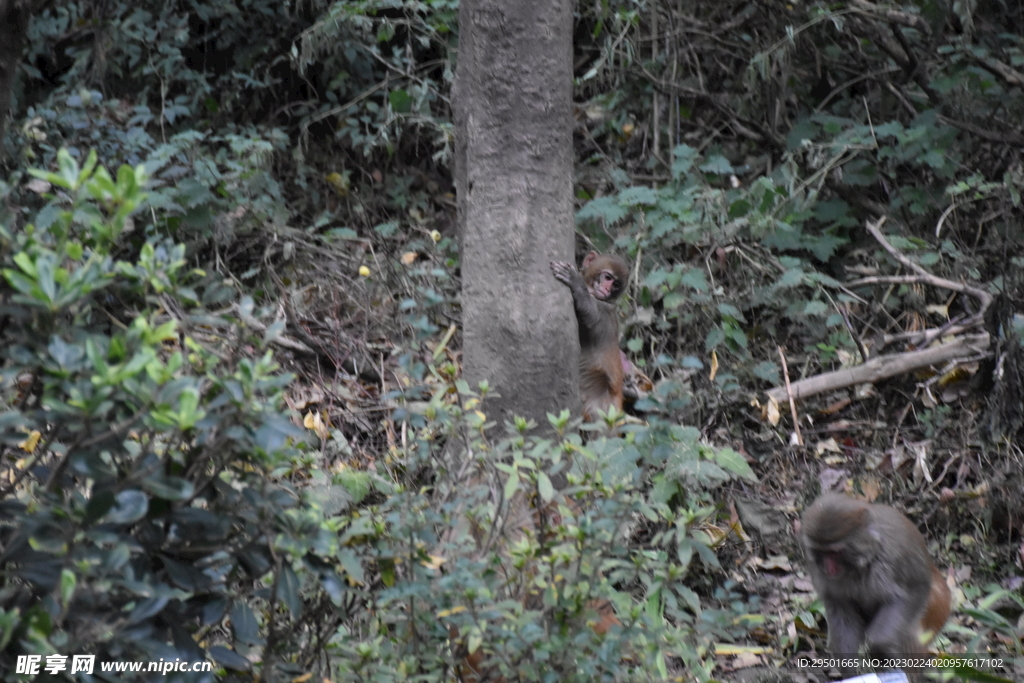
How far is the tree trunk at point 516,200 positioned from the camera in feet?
15.5

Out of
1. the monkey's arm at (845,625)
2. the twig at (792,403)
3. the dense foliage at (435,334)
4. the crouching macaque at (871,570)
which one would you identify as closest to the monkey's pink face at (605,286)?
the dense foliage at (435,334)

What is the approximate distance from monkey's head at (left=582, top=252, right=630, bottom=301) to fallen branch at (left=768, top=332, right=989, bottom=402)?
4.35 ft

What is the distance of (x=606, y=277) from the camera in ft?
22.6

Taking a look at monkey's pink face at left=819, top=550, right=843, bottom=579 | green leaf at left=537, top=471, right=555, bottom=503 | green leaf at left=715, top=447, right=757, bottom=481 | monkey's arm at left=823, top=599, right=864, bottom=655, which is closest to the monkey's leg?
monkey's arm at left=823, top=599, right=864, bottom=655

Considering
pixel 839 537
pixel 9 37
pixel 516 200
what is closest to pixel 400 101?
pixel 516 200

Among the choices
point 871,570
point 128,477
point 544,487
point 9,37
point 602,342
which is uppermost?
point 9,37

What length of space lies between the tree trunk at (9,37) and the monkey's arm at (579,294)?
261cm

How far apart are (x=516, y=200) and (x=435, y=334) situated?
2.31 meters

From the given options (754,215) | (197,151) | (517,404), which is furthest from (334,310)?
(754,215)

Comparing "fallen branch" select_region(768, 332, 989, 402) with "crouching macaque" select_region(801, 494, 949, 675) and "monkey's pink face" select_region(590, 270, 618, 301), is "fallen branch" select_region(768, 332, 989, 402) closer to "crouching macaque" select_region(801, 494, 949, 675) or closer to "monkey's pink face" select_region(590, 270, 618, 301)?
"monkey's pink face" select_region(590, 270, 618, 301)

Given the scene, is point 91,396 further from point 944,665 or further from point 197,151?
point 197,151

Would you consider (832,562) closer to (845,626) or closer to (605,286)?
(845,626)

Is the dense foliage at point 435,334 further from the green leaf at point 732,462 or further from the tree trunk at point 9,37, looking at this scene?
the tree trunk at point 9,37

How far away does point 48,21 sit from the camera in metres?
9.00
